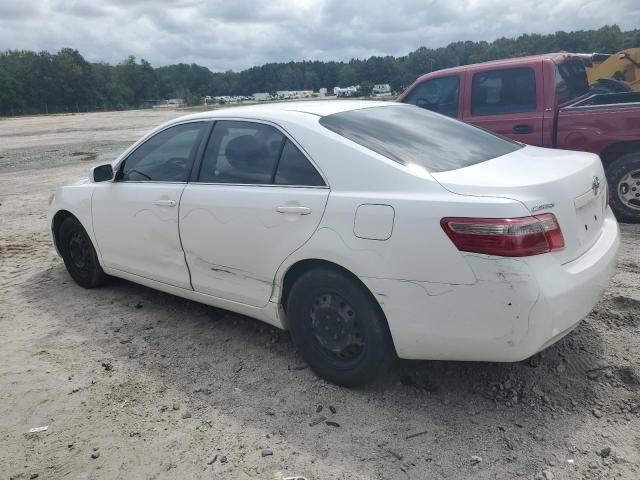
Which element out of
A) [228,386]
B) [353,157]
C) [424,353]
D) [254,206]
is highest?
[353,157]

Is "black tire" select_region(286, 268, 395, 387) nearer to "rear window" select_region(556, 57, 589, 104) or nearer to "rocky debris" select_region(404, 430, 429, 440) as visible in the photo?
"rocky debris" select_region(404, 430, 429, 440)

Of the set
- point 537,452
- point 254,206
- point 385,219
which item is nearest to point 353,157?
point 385,219

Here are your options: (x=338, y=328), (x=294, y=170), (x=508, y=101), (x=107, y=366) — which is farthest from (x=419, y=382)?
(x=508, y=101)

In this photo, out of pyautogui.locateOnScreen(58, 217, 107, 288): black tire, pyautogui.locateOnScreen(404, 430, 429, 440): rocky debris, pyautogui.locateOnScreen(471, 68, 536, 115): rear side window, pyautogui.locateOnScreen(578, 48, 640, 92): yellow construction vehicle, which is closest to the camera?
pyautogui.locateOnScreen(404, 430, 429, 440): rocky debris

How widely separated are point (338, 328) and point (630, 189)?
4.59m

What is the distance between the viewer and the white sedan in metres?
2.63

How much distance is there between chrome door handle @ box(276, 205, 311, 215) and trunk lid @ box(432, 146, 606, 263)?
2.45ft

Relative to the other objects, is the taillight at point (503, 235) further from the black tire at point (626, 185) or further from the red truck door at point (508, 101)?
the red truck door at point (508, 101)

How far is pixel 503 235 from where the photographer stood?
255 centimetres

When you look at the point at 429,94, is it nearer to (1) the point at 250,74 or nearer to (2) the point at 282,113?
(2) the point at 282,113

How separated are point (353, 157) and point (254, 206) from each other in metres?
0.73

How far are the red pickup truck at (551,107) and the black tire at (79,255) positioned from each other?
4655 millimetres

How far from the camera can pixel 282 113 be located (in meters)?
3.61

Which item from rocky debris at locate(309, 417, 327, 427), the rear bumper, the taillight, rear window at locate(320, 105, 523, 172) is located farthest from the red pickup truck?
rocky debris at locate(309, 417, 327, 427)
